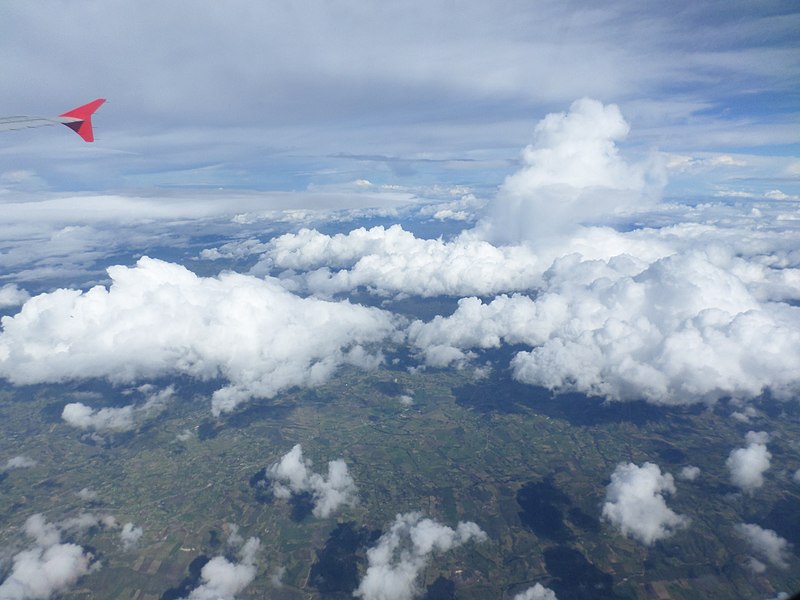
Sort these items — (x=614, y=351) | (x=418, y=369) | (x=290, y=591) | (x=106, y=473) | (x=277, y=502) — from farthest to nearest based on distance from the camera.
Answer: (x=418, y=369) < (x=614, y=351) < (x=106, y=473) < (x=277, y=502) < (x=290, y=591)

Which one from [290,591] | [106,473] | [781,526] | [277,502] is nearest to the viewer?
[290,591]

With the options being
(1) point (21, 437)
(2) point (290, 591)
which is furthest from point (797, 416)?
(1) point (21, 437)

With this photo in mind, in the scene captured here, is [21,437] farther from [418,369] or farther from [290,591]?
[418,369]

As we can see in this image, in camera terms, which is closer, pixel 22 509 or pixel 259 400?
pixel 22 509

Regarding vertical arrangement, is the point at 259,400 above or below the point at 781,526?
below
